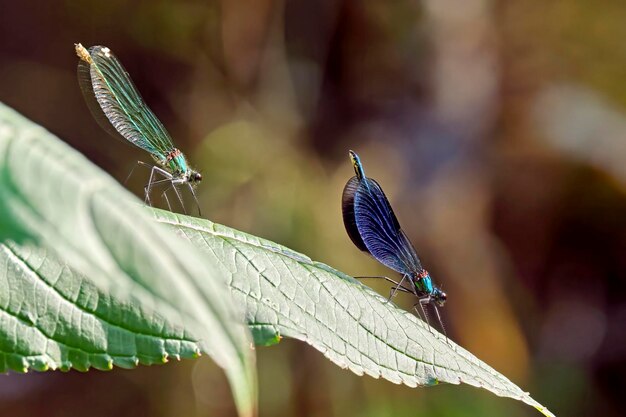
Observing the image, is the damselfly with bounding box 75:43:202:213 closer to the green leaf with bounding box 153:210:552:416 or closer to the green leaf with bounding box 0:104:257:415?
the green leaf with bounding box 153:210:552:416

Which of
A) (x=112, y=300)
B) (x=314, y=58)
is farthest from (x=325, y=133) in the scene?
(x=112, y=300)

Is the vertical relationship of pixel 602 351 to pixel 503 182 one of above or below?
below

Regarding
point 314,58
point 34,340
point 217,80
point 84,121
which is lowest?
point 34,340

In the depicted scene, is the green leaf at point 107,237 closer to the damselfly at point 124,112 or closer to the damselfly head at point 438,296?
the damselfly at point 124,112

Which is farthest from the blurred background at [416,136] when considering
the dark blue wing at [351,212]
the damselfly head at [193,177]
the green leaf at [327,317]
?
the green leaf at [327,317]

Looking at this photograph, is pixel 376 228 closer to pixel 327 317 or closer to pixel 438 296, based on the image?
pixel 438 296

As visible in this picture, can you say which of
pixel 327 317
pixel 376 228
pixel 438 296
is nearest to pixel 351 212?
pixel 376 228

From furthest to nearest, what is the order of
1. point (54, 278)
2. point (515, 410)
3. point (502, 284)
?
point (502, 284) < point (515, 410) < point (54, 278)

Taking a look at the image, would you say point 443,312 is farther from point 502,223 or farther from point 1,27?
point 1,27
